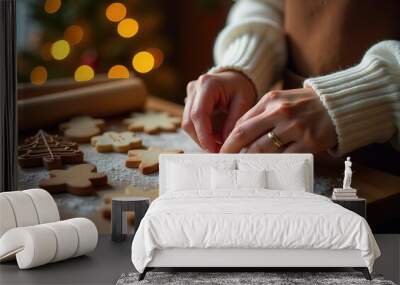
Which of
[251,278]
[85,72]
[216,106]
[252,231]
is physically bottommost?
[251,278]

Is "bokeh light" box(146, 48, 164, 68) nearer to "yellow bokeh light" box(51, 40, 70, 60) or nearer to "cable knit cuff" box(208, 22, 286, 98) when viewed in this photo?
"cable knit cuff" box(208, 22, 286, 98)

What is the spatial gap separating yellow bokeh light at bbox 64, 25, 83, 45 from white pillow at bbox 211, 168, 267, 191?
1099 millimetres

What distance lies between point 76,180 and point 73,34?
2.62 feet

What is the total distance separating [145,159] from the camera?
3.85 meters

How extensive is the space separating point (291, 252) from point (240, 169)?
29.4 inches

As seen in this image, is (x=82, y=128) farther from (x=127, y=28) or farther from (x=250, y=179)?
(x=250, y=179)

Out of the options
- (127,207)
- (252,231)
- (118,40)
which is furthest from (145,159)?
(252,231)

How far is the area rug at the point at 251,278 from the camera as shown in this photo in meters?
2.94

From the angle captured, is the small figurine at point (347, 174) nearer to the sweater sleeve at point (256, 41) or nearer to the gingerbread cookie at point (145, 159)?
the sweater sleeve at point (256, 41)

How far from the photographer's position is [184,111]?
3.82 meters

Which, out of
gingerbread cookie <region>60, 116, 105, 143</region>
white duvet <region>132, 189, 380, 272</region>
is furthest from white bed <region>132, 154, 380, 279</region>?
gingerbread cookie <region>60, 116, 105, 143</region>

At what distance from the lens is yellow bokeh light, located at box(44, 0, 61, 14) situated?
13.1 ft

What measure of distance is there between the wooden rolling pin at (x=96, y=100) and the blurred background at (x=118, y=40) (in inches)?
2.4

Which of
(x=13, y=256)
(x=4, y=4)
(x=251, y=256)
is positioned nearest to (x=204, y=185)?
(x=251, y=256)
